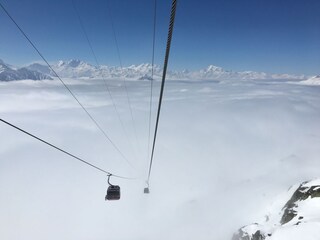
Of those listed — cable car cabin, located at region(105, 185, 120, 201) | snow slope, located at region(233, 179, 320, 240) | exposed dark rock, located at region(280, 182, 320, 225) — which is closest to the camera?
cable car cabin, located at region(105, 185, 120, 201)

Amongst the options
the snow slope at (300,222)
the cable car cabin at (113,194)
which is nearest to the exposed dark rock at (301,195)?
the snow slope at (300,222)

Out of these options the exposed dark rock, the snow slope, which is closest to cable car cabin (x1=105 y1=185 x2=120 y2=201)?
the snow slope

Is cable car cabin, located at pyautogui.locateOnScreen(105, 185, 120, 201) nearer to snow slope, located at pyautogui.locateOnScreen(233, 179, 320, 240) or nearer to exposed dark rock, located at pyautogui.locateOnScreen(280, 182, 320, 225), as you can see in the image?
snow slope, located at pyautogui.locateOnScreen(233, 179, 320, 240)

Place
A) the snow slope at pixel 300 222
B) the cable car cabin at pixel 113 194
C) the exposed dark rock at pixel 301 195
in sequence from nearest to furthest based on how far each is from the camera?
the cable car cabin at pixel 113 194 → the snow slope at pixel 300 222 → the exposed dark rock at pixel 301 195

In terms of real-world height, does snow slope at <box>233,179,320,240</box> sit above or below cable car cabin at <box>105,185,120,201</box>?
below

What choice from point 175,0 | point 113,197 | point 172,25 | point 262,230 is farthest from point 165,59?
point 262,230

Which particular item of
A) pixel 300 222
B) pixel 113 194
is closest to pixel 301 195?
pixel 300 222

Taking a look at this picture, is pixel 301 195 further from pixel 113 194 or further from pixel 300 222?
pixel 113 194

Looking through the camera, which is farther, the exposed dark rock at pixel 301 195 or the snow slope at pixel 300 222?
the exposed dark rock at pixel 301 195

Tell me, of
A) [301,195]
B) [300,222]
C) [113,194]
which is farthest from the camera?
[301,195]

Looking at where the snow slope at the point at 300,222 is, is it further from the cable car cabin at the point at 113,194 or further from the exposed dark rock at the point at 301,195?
the cable car cabin at the point at 113,194

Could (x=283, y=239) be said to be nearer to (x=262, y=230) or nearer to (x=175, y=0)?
(x=262, y=230)
